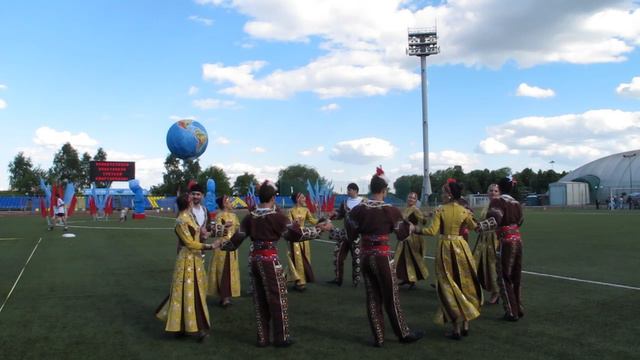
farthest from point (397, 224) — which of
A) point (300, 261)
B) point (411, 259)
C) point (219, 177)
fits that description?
point (219, 177)

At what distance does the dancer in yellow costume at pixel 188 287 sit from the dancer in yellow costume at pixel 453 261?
2.82 metres

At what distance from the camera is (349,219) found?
6363 millimetres

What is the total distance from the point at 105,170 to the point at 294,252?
4007cm

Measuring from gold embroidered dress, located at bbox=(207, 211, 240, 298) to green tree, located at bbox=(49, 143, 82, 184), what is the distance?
85182 millimetres

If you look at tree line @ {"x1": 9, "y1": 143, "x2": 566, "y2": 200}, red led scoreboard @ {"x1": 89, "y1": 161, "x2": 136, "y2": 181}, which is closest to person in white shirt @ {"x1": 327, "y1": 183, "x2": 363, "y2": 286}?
red led scoreboard @ {"x1": 89, "y1": 161, "x2": 136, "y2": 181}

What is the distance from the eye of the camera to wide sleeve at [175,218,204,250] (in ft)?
21.2

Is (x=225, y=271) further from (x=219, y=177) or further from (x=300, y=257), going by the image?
(x=219, y=177)

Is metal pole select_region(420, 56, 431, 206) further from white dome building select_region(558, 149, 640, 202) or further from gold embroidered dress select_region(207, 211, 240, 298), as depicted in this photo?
gold embroidered dress select_region(207, 211, 240, 298)

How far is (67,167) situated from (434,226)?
89552 mm

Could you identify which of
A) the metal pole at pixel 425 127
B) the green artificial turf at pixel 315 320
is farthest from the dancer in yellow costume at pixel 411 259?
the metal pole at pixel 425 127

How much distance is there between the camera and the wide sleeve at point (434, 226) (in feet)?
21.9

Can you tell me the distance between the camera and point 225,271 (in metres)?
8.84

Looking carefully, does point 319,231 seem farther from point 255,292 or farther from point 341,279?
point 341,279

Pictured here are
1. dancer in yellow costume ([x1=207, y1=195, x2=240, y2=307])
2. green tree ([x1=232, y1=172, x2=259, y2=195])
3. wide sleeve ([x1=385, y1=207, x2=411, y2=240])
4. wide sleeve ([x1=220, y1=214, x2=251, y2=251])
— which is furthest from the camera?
green tree ([x1=232, y1=172, x2=259, y2=195])
